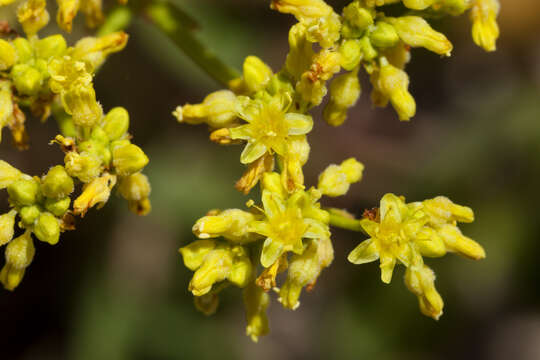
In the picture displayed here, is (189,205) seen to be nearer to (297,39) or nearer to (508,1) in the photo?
(297,39)

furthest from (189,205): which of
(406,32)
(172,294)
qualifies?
(406,32)

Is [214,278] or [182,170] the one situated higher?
[214,278]

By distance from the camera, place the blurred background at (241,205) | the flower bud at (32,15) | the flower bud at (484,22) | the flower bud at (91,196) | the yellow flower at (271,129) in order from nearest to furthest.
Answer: the flower bud at (91,196)
the yellow flower at (271,129)
the flower bud at (32,15)
the flower bud at (484,22)
the blurred background at (241,205)

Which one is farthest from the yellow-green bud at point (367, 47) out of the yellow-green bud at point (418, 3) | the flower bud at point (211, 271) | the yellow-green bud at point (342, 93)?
the flower bud at point (211, 271)

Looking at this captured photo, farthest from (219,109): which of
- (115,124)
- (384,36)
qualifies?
(384,36)

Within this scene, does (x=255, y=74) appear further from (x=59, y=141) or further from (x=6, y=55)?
(x=6, y=55)

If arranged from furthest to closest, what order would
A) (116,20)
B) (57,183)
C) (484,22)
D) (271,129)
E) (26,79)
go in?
(116,20), (484,22), (26,79), (271,129), (57,183)

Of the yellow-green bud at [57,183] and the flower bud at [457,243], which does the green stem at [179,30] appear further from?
the flower bud at [457,243]
